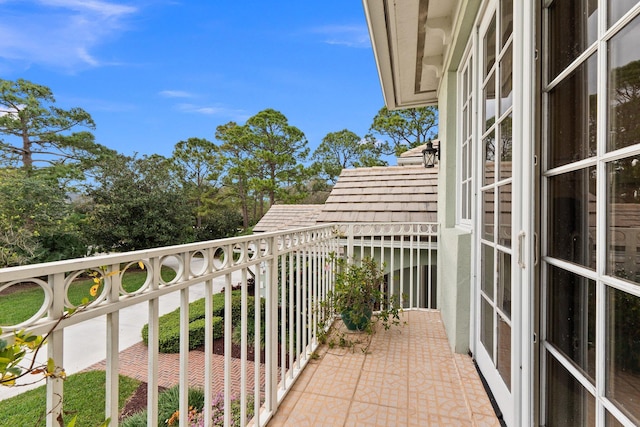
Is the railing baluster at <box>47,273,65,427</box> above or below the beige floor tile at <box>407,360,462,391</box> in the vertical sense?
above

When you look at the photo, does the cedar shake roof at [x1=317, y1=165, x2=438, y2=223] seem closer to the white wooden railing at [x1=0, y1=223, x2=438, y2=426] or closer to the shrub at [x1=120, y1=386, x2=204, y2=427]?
the white wooden railing at [x1=0, y1=223, x2=438, y2=426]

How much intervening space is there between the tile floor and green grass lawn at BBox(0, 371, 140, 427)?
3320 millimetres

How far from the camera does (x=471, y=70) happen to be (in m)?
2.45

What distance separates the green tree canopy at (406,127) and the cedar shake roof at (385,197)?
473 inches

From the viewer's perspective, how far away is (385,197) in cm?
497

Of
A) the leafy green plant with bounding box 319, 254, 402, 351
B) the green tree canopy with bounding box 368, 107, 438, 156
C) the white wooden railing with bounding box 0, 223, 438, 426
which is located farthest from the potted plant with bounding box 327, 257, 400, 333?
the green tree canopy with bounding box 368, 107, 438, 156

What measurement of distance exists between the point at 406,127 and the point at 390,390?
16.7m

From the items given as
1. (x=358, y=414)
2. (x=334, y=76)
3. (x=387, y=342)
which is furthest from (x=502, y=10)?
(x=334, y=76)

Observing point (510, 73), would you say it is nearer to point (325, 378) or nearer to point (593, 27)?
point (593, 27)

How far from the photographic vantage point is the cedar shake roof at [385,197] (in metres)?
4.52

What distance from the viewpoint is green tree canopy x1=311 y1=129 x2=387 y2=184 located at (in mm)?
19291

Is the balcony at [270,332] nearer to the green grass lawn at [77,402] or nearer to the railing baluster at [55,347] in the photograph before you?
the railing baluster at [55,347]

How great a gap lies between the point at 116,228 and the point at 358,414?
13954 mm

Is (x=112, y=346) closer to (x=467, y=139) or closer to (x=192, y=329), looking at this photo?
(x=467, y=139)
